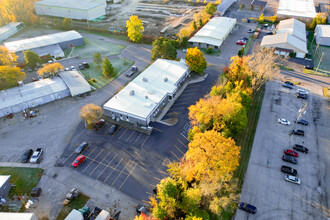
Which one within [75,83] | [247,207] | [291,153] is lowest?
[247,207]

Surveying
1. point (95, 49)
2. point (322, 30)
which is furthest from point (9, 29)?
point (322, 30)

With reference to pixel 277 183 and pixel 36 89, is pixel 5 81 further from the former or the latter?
pixel 277 183

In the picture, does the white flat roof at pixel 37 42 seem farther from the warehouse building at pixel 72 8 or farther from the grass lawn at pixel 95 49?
the warehouse building at pixel 72 8

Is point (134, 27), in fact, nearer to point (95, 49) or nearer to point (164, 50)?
point (95, 49)

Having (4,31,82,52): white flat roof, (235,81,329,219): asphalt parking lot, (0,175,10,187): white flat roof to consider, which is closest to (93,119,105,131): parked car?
(0,175,10,187): white flat roof

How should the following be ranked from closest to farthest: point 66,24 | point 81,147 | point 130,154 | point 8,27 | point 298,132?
point 130,154 < point 81,147 < point 298,132 < point 8,27 < point 66,24

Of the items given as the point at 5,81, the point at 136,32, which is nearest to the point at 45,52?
the point at 5,81

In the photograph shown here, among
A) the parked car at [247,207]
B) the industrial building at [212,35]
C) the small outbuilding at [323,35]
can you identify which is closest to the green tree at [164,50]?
the industrial building at [212,35]
